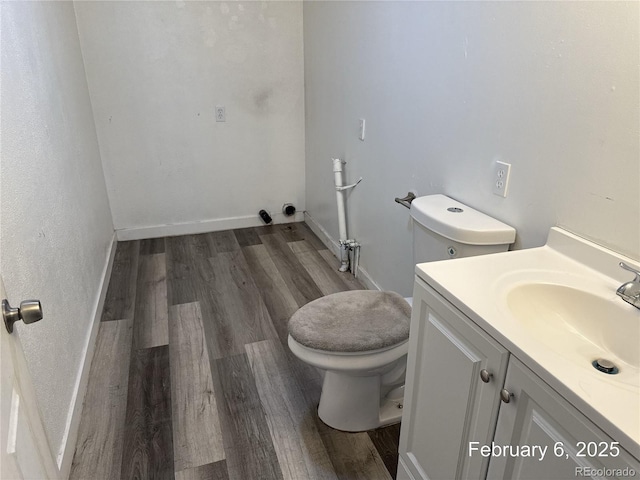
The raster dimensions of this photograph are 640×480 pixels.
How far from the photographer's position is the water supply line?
2771mm

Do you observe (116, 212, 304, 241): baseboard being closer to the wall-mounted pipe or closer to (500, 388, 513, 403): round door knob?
the wall-mounted pipe

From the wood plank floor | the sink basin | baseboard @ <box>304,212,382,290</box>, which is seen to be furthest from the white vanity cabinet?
baseboard @ <box>304,212,382,290</box>

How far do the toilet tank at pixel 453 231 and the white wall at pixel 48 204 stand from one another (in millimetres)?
1260

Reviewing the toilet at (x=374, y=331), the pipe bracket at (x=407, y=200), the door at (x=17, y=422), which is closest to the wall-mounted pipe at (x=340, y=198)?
the pipe bracket at (x=407, y=200)

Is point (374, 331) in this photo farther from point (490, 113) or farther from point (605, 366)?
point (490, 113)

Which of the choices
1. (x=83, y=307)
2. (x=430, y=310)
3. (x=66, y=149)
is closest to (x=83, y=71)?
(x=66, y=149)

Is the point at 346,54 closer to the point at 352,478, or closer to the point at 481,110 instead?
the point at 481,110

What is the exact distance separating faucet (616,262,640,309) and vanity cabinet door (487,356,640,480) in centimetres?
35

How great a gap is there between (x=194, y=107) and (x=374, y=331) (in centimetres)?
232

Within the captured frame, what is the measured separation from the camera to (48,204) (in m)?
1.73

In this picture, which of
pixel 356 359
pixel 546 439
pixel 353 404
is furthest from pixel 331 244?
pixel 546 439

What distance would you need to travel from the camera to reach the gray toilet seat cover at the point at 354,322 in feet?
5.00

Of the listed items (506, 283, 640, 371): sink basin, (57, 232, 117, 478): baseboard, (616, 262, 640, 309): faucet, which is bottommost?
(57, 232, 117, 478): baseboard

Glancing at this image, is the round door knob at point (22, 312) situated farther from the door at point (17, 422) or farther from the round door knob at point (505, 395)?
the round door knob at point (505, 395)
